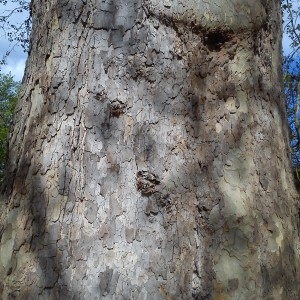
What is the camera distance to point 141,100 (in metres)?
1.55

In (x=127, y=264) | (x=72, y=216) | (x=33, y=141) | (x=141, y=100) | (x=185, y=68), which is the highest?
(x=185, y=68)

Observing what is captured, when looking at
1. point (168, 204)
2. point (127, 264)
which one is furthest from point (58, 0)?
point (127, 264)

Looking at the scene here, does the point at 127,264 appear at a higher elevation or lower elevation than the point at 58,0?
lower

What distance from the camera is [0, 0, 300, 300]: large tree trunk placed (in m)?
1.44

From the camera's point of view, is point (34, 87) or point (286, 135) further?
point (286, 135)

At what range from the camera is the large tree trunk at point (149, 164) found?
1.44 m

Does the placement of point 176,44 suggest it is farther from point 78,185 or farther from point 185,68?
point 78,185

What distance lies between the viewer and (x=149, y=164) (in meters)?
1.50

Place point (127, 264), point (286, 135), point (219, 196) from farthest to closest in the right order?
point (286, 135), point (219, 196), point (127, 264)

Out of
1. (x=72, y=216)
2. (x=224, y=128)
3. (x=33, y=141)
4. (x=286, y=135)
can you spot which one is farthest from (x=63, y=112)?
(x=286, y=135)

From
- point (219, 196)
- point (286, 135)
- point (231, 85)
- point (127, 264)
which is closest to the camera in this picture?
point (127, 264)

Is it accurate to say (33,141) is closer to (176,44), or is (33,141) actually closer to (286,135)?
(176,44)

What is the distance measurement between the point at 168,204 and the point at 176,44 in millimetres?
471

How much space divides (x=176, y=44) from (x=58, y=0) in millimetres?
423
